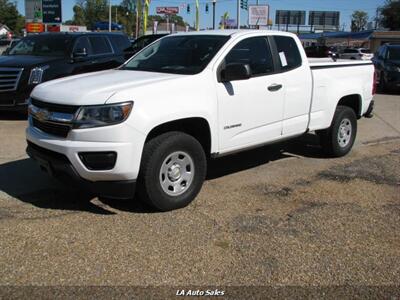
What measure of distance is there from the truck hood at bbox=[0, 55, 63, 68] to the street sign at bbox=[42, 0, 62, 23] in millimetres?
22774

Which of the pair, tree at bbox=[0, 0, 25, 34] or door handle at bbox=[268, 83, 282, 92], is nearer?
door handle at bbox=[268, 83, 282, 92]

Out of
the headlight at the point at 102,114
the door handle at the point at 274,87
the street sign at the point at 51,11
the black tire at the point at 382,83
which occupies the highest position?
the street sign at the point at 51,11

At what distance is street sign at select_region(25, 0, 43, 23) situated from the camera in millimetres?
33219

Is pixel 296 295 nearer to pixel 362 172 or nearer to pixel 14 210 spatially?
pixel 14 210

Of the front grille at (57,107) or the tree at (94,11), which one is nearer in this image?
the front grille at (57,107)

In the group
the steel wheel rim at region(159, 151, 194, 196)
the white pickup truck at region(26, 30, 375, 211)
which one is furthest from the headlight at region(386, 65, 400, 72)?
the steel wheel rim at region(159, 151, 194, 196)

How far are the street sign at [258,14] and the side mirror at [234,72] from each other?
3406 centimetres

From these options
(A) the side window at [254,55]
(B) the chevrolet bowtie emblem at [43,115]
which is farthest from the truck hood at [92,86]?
(A) the side window at [254,55]

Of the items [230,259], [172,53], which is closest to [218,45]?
[172,53]

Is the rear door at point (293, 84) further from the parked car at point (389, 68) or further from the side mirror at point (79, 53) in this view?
the parked car at point (389, 68)

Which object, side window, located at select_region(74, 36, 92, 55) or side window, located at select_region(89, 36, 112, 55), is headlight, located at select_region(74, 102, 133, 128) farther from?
side window, located at select_region(89, 36, 112, 55)

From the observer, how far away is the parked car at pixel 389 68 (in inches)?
666

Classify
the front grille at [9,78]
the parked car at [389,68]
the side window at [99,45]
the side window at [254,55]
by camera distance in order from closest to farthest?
the side window at [254,55] → the front grille at [9,78] → the side window at [99,45] → the parked car at [389,68]

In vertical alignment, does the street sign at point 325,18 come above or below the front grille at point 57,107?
above
